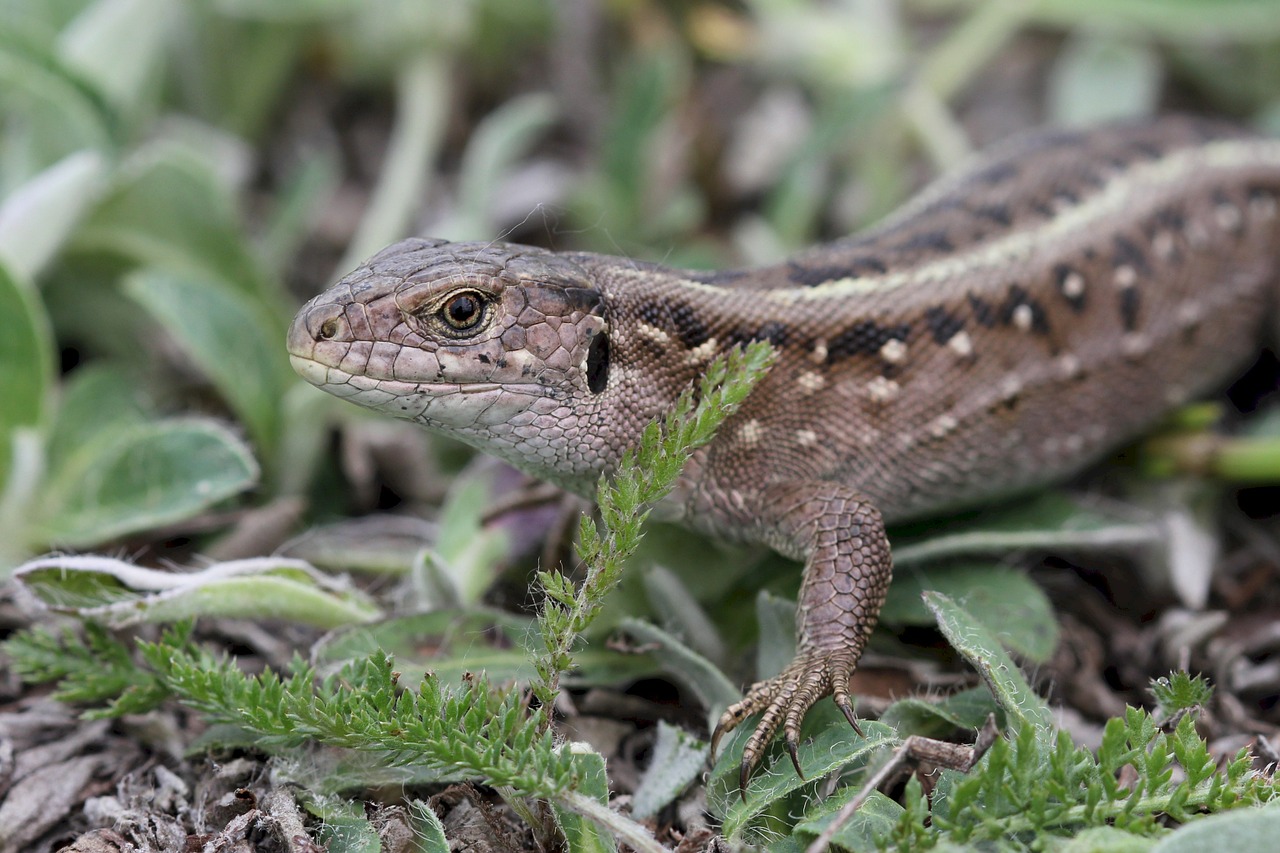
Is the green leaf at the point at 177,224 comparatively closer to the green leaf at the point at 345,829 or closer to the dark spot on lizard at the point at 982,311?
the green leaf at the point at 345,829

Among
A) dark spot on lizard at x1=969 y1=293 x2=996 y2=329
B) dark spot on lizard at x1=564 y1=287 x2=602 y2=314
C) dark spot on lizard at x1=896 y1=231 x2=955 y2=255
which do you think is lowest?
dark spot on lizard at x1=564 y1=287 x2=602 y2=314

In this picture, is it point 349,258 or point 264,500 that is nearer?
point 264,500

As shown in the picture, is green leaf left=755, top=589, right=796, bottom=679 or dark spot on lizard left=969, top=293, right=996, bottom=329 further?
dark spot on lizard left=969, top=293, right=996, bottom=329

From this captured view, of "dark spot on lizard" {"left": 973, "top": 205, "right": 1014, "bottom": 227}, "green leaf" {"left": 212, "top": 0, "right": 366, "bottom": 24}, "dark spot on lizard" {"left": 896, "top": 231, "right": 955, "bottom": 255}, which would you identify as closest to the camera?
"dark spot on lizard" {"left": 896, "top": 231, "right": 955, "bottom": 255}

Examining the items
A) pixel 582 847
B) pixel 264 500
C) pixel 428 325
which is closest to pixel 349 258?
pixel 264 500

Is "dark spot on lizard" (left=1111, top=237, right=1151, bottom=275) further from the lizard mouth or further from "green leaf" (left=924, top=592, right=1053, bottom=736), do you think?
the lizard mouth

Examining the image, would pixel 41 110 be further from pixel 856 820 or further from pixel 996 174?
pixel 856 820

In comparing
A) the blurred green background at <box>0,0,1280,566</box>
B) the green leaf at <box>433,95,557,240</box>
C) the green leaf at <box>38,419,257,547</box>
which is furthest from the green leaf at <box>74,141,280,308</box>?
the green leaf at <box>38,419,257,547</box>

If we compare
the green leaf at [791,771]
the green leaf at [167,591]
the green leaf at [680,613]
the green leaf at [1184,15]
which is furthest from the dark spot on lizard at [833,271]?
the green leaf at [1184,15]

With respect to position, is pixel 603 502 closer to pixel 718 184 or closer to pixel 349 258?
pixel 349 258
